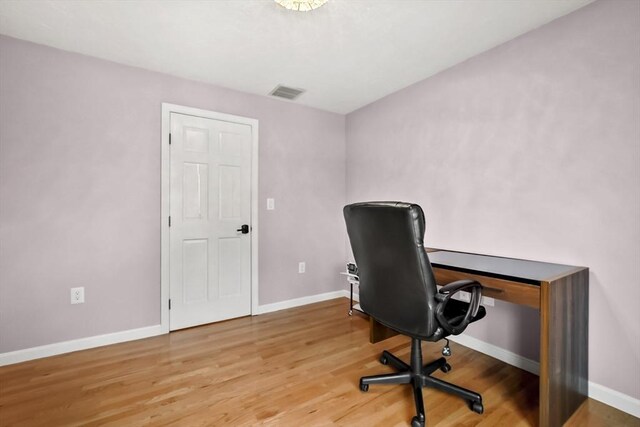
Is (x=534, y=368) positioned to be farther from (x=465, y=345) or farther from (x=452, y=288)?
(x=452, y=288)

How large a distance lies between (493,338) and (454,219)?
967mm

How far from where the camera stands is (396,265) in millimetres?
1520

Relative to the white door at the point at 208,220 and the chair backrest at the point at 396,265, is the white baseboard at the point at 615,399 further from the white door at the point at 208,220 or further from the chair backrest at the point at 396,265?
the white door at the point at 208,220

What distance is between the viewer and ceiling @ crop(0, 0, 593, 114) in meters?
1.84

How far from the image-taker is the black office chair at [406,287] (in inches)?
56.1

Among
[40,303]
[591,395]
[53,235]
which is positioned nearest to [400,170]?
[591,395]

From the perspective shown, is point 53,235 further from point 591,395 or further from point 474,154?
point 591,395

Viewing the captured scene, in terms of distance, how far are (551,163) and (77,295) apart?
3.63 metres

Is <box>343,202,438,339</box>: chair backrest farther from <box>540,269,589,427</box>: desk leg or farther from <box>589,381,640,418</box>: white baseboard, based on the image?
<box>589,381,640,418</box>: white baseboard

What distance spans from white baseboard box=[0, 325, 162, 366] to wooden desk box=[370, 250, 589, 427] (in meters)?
2.54

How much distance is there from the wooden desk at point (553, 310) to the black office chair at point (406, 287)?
0.19m

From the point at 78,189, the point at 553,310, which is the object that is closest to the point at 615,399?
the point at 553,310

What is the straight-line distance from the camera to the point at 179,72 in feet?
8.89

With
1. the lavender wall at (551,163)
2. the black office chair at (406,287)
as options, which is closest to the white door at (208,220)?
the black office chair at (406,287)
